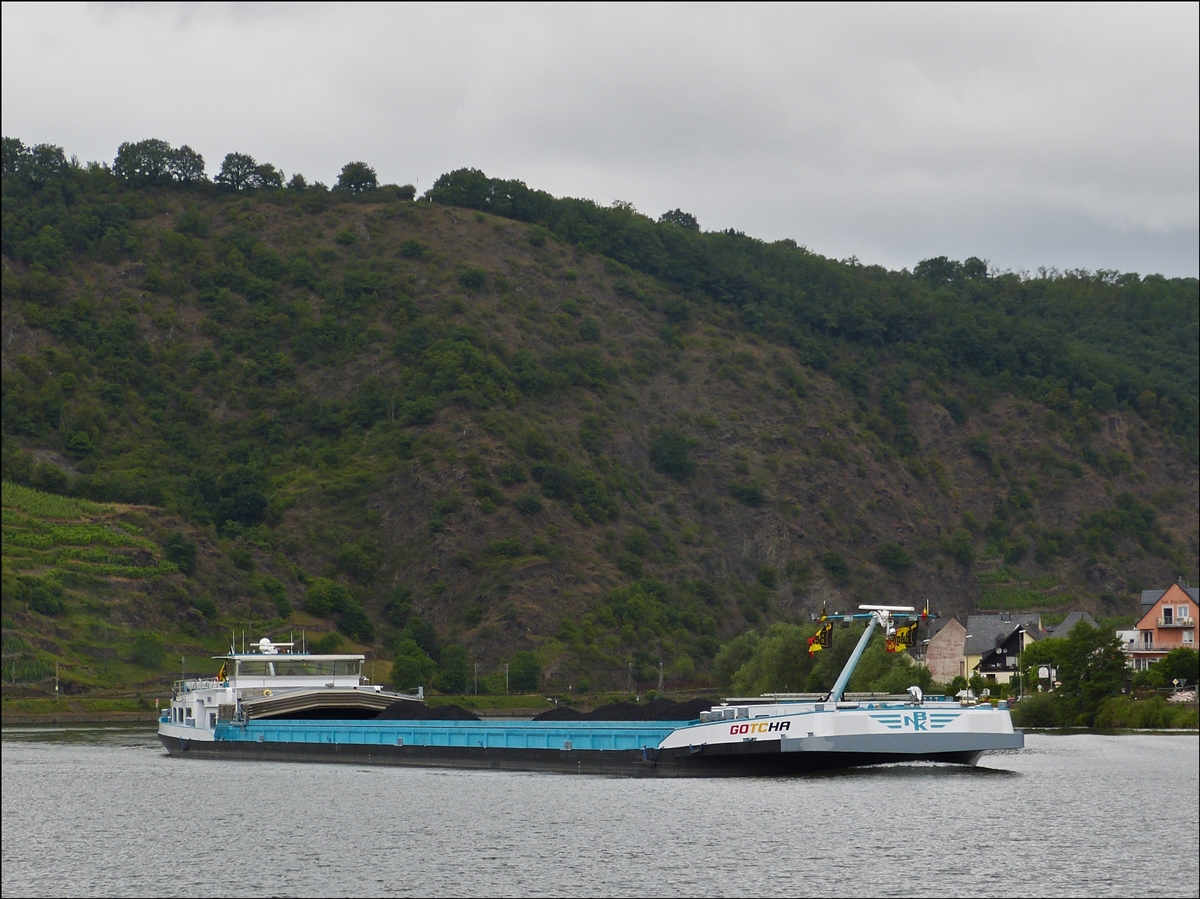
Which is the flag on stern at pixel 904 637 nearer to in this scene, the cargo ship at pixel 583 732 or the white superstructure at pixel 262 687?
the cargo ship at pixel 583 732

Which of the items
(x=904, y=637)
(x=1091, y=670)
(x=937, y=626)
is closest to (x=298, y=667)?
(x=904, y=637)

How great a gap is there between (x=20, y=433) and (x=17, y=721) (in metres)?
54.2

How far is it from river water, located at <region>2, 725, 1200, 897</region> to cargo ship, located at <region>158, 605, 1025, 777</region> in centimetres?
146

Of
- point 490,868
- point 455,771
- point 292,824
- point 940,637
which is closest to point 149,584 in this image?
point 940,637

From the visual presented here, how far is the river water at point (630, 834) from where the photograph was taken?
1610 inches

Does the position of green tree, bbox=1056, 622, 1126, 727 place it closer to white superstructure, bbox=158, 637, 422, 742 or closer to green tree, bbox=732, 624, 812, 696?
green tree, bbox=732, 624, 812, 696

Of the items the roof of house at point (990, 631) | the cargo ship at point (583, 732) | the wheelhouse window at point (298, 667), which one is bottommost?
the cargo ship at point (583, 732)

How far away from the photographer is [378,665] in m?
159

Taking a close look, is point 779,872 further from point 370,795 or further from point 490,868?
point 370,795

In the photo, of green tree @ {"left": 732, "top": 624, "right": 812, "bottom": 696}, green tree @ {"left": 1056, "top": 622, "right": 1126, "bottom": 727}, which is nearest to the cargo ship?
green tree @ {"left": 1056, "top": 622, "right": 1126, "bottom": 727}

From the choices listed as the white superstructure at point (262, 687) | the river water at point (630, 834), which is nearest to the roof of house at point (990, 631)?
the white superstructure at point (262, 687)

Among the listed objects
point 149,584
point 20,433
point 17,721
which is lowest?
point 17,721

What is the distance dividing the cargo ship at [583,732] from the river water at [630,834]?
1464 mm

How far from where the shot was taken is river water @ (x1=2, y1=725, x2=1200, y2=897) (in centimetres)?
4091
